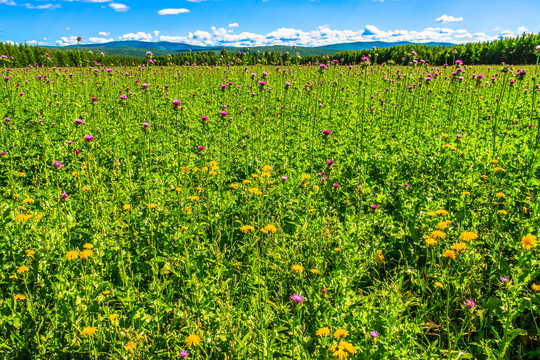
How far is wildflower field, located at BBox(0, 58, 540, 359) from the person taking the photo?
1893mm

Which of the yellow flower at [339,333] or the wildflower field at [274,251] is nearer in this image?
the yellow flower at [339,333]

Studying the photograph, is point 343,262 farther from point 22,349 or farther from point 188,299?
point 22,349

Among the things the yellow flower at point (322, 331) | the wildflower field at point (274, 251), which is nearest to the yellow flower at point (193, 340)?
the wildflower field at point (274, 251)

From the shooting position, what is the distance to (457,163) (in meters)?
3.94

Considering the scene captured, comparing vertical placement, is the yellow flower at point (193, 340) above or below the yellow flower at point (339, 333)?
below

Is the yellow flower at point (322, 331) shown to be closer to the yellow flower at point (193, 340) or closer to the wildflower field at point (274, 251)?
the wildflower field at point (274, 251)

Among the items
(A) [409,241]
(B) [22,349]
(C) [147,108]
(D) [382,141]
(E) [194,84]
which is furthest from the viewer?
(E) [194,84]

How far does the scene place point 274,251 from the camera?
2.71m

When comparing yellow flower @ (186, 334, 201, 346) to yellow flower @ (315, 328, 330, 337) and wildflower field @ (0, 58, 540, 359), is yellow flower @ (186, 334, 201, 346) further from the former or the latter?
yellow flower @ (315, 328, 330, 337)

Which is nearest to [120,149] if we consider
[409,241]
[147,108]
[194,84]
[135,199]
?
[135,199]

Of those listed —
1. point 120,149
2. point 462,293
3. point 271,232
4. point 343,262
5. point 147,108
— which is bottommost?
point 462,293

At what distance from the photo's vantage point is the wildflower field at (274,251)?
1893 millimetres

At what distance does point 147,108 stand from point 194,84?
4.74m

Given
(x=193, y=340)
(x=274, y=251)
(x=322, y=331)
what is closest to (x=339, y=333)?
(x=322, y=331)
